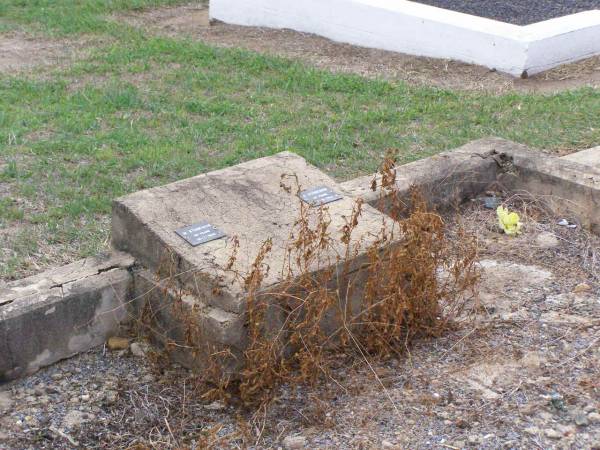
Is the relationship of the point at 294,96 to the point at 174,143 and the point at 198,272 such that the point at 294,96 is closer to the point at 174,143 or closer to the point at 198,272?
the point at 174,143

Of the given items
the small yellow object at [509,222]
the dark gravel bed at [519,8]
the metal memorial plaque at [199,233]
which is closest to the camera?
the metal memorial plaque at [199,233]

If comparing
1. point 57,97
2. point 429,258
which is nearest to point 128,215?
point 429,258

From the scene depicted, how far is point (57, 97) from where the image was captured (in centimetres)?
668

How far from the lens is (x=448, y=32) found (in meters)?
7.82

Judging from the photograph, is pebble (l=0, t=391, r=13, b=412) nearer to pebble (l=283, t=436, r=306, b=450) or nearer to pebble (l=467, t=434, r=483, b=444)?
pebble (l=283, t=436, r=306, b=450)

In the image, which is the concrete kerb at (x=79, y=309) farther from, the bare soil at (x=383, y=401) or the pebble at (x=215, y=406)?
the pebble at (x=215, y=406)

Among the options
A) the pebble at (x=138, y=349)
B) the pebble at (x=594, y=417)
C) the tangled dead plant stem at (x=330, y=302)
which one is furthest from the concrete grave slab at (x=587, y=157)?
the pebble at (x=138, y=349)

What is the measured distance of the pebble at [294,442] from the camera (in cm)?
323

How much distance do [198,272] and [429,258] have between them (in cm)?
92

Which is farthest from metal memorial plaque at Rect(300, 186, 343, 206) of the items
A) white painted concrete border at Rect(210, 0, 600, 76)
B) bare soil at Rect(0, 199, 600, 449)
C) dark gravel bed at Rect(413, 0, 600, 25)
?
dark gravel bed at Rect(413, 0, 600, 25)

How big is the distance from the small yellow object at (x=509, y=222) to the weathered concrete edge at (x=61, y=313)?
77.0 inches

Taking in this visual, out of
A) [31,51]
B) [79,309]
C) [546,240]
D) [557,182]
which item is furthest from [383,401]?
[31,51]

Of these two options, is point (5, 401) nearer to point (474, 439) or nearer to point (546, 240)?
point (474, 439)

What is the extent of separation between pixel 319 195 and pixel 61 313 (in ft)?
3.90
